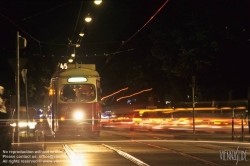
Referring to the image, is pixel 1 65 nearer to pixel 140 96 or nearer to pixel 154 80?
pixel 154 80

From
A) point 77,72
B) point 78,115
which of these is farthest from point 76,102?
point 77,72

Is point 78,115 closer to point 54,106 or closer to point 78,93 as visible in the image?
point 78,93

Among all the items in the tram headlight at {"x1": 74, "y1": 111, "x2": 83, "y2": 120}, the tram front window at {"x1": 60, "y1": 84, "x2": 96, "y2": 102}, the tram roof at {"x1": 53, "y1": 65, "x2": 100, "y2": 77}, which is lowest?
the tram headlight at {"x1": 74, "y1": 111, "x2": 83, "y2": 120}

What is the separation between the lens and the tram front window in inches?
1072

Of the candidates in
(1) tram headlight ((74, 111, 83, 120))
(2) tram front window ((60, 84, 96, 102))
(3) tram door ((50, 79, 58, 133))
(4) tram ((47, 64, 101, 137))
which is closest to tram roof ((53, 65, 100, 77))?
(4) tram ((47, 64, 101, 137))

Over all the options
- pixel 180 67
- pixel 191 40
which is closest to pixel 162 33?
pixel 180 67

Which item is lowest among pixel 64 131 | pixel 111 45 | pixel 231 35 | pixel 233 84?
pixel 64 131

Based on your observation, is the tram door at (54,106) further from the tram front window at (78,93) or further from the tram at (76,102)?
the tram front window at (78,93)

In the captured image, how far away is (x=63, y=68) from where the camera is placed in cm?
2892

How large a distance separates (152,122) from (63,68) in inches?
413

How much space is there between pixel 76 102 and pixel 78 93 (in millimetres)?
535

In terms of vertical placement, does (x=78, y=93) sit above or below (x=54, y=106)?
above

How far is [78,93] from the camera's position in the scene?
2745cm

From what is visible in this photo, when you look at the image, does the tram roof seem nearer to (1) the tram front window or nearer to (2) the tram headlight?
(1) the tram front window
